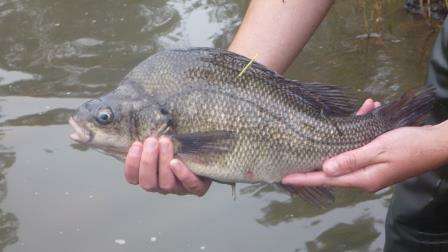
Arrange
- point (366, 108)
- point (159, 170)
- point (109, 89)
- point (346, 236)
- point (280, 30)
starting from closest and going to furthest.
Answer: point (159, 170) → point (366, 108) → point (280, 30) → point (346, 236) → point (109, 89)

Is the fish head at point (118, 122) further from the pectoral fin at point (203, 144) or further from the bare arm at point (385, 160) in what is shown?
the bare arm at point (385, 160)

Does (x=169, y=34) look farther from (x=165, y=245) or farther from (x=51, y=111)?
(x=165, y=245)

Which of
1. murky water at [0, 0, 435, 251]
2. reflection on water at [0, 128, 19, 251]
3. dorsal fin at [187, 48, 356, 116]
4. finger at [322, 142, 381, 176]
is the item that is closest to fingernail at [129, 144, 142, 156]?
dorsal fin at [187, 48, 356, 116]

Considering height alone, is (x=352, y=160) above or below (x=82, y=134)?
above

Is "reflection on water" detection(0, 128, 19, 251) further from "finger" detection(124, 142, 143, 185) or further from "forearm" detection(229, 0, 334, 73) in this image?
"forearm" detection(229, 0, 334, 73)

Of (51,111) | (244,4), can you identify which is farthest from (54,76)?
(244,4)

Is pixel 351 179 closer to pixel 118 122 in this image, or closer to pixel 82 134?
pixel 118 122

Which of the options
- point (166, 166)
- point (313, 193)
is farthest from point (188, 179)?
point (313, 193)
